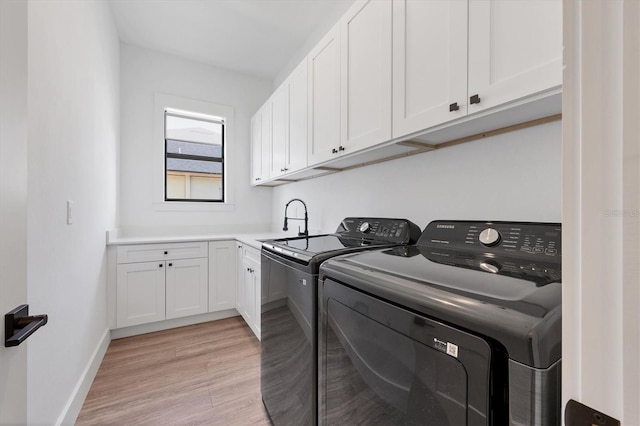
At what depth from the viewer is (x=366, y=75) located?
1491 mm

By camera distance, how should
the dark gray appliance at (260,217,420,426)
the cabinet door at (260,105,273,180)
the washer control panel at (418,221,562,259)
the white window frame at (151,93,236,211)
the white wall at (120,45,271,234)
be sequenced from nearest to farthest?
the washer control panel at (418,221,562,259)
the dark gray appliance at (260,217,420,426)
the cabinet door at (260,105,273,180)
the white wall at (120,45,271,234)
the white window frame at (151,93,236,211)

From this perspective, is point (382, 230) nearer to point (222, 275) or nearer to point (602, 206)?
point (602, 206)

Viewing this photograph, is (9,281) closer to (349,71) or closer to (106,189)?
(349,71)

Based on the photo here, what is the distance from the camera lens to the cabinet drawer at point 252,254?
2318 mm

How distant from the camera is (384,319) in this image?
0.75 m

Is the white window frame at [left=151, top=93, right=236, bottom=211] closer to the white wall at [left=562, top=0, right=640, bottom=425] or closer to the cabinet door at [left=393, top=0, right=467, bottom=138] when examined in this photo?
the cabinet door at [left=393, top=0, right=467, bottom=138]

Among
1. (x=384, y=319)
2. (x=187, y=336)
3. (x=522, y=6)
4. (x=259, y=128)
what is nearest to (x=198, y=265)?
(x=187, y=336)

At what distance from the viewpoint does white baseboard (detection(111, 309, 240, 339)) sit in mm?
2631

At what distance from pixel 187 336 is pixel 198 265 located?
69cm

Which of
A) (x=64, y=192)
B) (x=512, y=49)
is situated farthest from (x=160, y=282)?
(x=512, y=49)

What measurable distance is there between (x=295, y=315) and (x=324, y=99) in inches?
55.6

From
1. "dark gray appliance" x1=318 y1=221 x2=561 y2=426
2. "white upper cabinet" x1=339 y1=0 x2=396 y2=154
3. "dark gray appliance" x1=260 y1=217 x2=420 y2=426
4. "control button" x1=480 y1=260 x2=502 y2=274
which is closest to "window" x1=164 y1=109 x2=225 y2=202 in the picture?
"dark gray appliance" x1=260 y1=217 x2=420 y2=426

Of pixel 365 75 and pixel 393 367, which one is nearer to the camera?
pixel 393 367

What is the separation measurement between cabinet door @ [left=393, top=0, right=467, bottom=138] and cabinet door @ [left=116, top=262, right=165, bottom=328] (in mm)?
2608
